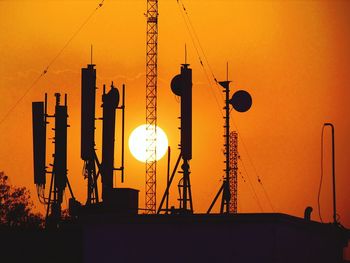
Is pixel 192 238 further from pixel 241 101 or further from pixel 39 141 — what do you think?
pixel 39 141

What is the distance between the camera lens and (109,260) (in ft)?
82.4

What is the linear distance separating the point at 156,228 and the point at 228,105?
40.2ft

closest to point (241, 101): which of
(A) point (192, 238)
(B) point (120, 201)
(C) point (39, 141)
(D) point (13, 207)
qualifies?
(B) point (120, 201)

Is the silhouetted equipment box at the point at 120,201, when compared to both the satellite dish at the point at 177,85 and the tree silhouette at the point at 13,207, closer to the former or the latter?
the satellite dish at the point at 177,85

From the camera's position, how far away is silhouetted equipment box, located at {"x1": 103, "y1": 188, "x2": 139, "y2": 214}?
35938mm

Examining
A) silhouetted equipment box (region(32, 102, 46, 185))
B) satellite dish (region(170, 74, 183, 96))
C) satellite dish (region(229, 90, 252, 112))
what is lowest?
silhouetted equipment box (region(32, 102, 46, 185))

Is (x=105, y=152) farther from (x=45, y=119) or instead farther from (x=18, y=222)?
(x=18, y=222)

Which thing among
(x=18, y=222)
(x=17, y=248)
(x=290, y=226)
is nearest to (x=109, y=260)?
(x=290, y=226)

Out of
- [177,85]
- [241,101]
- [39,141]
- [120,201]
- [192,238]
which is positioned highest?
[177,85]

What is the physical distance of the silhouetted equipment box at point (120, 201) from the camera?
35.9 m

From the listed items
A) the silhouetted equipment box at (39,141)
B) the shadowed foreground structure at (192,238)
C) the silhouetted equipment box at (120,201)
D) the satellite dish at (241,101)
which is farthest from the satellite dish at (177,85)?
the shadowed foreground structure at (192,238)

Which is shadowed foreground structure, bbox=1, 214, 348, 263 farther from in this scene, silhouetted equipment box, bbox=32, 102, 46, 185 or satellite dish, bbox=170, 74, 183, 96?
silhouetted equipment box, bbox=32, 102, 46, 185

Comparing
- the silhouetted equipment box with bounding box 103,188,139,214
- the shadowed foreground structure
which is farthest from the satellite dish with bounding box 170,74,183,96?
the shadowed foreground structure

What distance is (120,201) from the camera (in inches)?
1417
